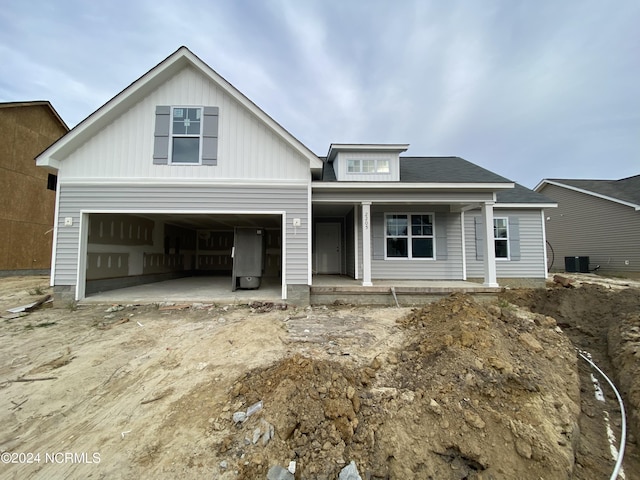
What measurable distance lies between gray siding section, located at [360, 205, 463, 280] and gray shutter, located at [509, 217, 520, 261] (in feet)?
6.96

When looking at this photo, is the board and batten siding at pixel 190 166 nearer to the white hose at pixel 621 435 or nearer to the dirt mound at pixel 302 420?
the dirt mound at pixel 302 420

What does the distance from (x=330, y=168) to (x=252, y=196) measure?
165 inches

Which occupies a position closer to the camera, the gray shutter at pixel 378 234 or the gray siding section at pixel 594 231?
the gray shutter at pixel 378 234

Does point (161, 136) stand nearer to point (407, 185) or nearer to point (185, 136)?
point (185, 136)

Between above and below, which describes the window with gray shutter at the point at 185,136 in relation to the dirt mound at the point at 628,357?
above

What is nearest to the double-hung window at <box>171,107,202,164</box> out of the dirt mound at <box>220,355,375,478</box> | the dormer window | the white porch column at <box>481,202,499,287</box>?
the dormer window

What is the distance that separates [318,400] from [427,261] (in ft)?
23.5

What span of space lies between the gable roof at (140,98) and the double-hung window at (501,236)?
6.93 m

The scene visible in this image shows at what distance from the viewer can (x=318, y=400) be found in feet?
9.23

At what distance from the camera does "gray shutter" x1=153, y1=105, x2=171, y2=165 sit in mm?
6996

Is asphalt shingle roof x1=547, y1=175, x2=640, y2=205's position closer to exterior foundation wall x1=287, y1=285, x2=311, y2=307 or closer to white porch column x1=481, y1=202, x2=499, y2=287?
white porch column x1=481, y1=202, x2=499, y2=287

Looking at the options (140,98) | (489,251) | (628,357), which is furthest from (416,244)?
(140,98)

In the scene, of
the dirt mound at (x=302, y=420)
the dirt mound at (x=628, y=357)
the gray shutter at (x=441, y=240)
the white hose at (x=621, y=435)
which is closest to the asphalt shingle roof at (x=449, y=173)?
the gray shutter at (x=441, y=240)

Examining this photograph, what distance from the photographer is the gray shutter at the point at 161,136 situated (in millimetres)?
6996
